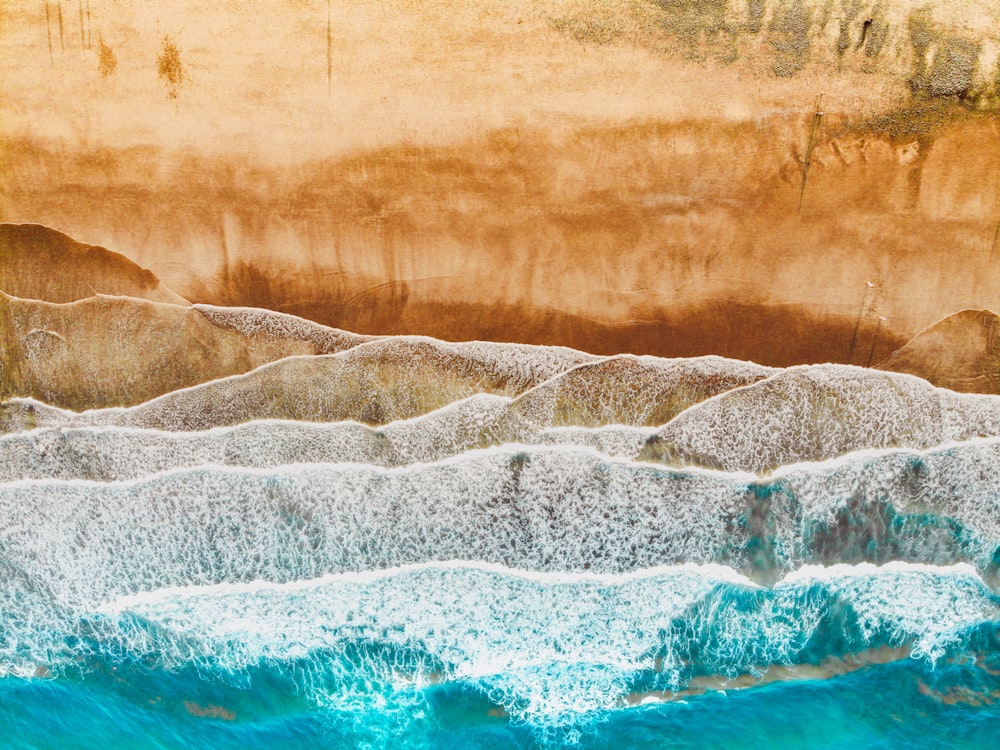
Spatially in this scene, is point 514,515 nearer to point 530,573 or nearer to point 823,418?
point 530,573

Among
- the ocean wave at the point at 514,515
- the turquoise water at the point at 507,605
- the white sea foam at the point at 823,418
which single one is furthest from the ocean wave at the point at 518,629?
the white sea foam at the point at 823,418

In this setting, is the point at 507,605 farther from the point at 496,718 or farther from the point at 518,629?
the point at 496,718

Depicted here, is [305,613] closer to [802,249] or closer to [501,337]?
[501,337]

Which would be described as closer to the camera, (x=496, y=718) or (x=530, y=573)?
(x=530, y=573)

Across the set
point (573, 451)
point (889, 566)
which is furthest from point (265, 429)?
point (889, 566)

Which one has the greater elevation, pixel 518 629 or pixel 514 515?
pixel 514 515

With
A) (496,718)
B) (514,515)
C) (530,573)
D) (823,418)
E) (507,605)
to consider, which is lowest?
(496,718)

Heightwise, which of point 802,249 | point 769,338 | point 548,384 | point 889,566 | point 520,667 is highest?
point 802,249

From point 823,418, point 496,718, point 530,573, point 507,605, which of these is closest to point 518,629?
point 507,605
